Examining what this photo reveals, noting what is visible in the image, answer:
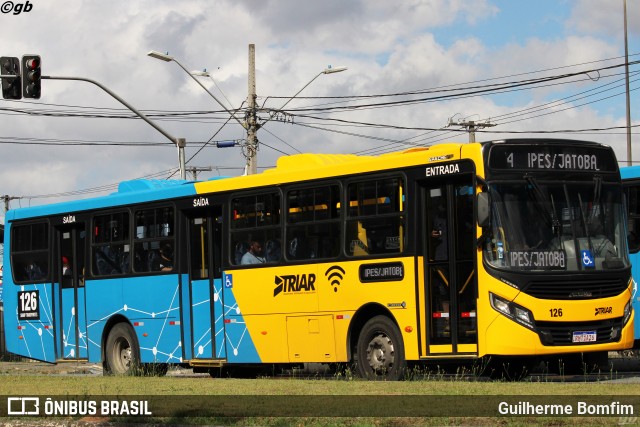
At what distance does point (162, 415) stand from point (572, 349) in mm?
5912

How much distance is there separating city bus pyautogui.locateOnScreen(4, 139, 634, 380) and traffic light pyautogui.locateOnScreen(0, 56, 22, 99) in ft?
18.8

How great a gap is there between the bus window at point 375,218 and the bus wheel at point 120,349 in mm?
6115

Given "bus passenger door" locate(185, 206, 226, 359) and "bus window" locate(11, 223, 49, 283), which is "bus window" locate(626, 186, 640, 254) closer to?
"bus passenger door" locate(185, 206, 226, 359)

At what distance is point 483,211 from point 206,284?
21.5ft

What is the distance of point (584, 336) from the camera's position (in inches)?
626

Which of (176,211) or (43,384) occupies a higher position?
(176,211)

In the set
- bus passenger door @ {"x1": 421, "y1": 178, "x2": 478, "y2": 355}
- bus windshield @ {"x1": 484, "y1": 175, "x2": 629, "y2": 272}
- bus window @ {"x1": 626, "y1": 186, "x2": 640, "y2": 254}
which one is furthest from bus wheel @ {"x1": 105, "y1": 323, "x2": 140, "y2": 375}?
bus window @ {"x1": 626, "y1": 186, "x2": 640, "y2": 254}

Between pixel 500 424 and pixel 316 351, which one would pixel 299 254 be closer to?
pixel 316 351

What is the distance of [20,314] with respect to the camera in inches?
971

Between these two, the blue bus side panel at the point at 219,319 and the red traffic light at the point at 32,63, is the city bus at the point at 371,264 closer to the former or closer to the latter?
the blue bus side panel at the point at 219,319

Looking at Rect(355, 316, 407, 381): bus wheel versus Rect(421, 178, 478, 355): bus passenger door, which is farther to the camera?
Rect(355, 316, 407, 381): bus wheel

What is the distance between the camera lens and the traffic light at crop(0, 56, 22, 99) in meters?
27.6

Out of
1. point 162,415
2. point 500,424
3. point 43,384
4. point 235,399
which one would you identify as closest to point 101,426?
point 162,415

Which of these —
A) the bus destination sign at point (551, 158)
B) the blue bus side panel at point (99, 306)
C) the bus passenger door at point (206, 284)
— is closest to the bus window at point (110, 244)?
the blue bus side panel at point (99, 306)
